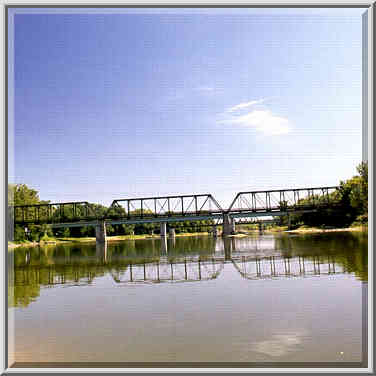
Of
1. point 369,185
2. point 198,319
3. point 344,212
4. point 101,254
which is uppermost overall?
point 369,185

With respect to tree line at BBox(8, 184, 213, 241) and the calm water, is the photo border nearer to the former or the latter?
the calm water

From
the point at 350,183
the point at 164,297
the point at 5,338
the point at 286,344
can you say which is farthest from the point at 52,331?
the point at 350,183

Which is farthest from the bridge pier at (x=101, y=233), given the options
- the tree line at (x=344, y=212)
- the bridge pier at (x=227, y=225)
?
the tree line at (x=344, y=212)

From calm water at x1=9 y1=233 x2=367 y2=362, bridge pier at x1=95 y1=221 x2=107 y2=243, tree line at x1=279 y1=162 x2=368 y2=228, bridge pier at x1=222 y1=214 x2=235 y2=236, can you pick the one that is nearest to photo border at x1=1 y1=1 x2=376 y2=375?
calm water at x1=9 y1=233 x2=367 y2=362

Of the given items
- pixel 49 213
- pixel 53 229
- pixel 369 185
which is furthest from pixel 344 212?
pixel 369 185

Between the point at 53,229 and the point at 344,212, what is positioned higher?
the point at 344,212

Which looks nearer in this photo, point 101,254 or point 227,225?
point 101,254

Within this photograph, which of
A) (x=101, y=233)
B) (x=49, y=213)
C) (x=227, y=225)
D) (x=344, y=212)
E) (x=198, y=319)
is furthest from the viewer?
(x=49, y=213)

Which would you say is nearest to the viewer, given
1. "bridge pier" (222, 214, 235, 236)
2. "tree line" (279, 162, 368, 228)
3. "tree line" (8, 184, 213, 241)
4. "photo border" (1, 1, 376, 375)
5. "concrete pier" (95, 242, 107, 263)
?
"photo border" (1, 1, 376, 375)

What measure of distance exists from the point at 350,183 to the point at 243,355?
74.9 metres

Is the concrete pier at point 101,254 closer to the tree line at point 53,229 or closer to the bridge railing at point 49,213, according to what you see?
the tree line at point 53,229

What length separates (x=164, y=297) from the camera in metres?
13.1

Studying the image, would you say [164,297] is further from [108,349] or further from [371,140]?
[371,140]

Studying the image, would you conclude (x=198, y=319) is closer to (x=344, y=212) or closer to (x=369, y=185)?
(x=369, y=185)
